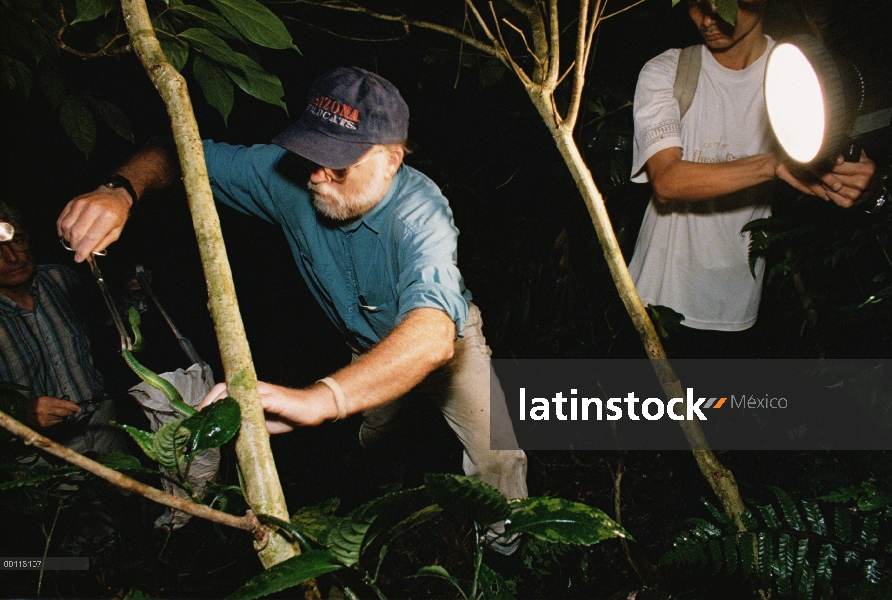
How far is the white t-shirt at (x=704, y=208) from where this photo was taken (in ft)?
7.32

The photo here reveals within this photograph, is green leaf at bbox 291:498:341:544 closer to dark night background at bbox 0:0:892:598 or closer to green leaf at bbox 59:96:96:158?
green leaf at bbox 59:96:96:158

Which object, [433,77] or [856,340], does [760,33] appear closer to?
[856,340]

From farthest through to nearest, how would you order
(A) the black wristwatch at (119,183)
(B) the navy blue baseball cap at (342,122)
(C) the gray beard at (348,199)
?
(C) the gray beard at (348,199)
(B) the navy blue baseball cap at (342,122)
(A) the black wristwatch at (119,183)

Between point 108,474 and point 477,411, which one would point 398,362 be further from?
point 477,411

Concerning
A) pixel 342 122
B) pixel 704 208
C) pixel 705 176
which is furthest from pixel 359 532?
pixel 704 208

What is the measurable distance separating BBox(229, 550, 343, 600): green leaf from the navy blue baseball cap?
1.36 metres

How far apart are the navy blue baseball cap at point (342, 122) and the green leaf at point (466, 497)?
4.39ft

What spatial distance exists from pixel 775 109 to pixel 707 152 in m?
0.81

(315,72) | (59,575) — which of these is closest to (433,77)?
(315,72)

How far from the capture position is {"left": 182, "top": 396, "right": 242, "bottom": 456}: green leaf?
77 cm

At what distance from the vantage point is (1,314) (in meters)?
2.66

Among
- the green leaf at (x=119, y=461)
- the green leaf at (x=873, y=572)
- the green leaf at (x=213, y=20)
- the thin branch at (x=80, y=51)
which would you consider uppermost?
the green leaf at (x=213, y=20)

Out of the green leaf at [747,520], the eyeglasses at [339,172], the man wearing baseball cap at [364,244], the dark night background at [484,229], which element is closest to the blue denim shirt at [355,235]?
the man wearing baseball cap at [364,244]

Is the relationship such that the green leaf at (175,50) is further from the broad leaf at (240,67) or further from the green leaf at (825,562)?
the green leaf at (825,562)
